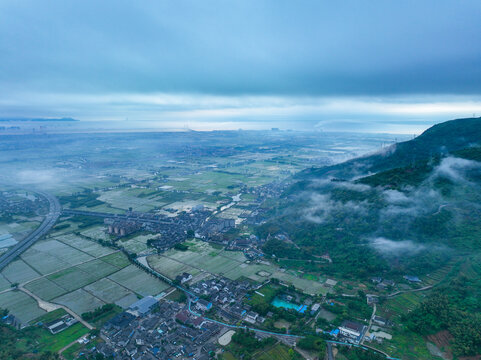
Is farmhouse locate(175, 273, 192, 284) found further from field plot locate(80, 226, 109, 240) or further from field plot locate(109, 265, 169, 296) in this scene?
field plot locate(80, 226, 109, 240)

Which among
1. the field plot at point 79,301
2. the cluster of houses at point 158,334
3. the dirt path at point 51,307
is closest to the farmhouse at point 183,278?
the cluster of houses at point 158,334

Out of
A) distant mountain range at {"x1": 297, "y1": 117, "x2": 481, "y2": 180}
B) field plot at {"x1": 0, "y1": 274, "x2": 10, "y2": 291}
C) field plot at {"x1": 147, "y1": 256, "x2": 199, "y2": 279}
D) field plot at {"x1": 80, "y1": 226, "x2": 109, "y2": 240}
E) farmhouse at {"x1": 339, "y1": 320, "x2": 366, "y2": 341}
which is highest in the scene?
distant mountain range at {"x1": 297, "y1": 117, "x2": 481, "y2": 180}

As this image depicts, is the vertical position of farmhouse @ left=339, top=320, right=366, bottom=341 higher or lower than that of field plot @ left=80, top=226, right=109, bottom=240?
higher

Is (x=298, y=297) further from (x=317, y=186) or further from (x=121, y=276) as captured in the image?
(x=317, y=186)

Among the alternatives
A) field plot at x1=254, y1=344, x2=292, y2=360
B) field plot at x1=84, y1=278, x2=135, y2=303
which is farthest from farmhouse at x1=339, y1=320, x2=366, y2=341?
field plot at x1=84, y1=278, x2=135, y2=303

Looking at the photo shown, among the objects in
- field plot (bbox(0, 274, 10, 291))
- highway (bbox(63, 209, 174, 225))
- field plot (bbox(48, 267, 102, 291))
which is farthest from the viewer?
highway (bbox(63, 209, 174, 225))

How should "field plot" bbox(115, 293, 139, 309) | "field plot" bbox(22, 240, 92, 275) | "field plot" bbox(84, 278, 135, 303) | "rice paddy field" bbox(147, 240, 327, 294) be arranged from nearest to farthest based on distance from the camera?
1. "field plot" bbox(115, 293, 139, 309)
2. "field plot" bbox(84, 278, 135, 303)
3. "rice paddy field" bbox(147, 240, 327, 294)
4. "field plot" bbox(22, 240, 92, 275)

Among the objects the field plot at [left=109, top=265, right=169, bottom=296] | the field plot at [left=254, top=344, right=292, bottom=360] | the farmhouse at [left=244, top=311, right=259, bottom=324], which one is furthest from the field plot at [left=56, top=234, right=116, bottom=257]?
the field plot at [left=254, top=344, right=292, bottom=360]

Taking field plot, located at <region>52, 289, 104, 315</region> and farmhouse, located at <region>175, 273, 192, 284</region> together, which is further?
farmhouse, located at <region>175, 273, 192, 284</region>
